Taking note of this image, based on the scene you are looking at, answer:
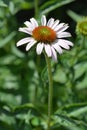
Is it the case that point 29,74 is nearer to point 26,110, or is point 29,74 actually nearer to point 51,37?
point 26,110

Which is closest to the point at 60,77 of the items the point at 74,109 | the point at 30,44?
the point at 74,109

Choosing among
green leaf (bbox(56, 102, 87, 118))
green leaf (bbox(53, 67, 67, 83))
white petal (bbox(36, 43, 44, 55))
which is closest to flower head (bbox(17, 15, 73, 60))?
white petal (bbox(36, 43, 44, 55))

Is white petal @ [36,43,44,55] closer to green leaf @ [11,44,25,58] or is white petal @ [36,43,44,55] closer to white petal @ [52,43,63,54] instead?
white petal @ [52,43,63,54]

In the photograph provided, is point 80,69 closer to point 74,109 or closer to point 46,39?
point 74,109

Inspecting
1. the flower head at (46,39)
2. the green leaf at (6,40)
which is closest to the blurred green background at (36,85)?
the green leaf at (6,40)

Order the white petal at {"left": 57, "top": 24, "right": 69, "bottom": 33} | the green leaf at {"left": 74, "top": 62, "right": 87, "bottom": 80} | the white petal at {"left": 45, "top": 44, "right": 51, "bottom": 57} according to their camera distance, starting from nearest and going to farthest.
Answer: the white petal at {"left": 45, "top": 44, "right": 51, "bottom": 57} → the white petal at {"left": 57, "top": 24, "right": 69, "bottom": 33} → the green leaf at {"left": 74, "top": 62, "right": 87, "bottom": 80}

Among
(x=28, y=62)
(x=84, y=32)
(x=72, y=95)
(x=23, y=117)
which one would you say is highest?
(x=28, y=62)

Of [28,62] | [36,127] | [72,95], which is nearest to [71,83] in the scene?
[72,95]

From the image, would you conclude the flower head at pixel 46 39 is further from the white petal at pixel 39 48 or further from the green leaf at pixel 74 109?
the green leaf at pixel 74 109
